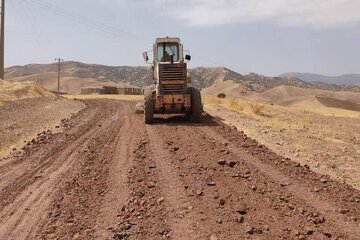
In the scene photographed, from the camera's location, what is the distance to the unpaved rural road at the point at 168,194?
22.6 ft

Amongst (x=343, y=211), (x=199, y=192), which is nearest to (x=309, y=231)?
(x=343, y=211)

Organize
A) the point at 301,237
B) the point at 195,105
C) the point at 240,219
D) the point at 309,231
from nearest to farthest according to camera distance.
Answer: the point at 301,237
the point at 309,231
the point at 240,219
the point at 195,105

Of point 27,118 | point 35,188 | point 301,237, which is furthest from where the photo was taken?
point 27,118

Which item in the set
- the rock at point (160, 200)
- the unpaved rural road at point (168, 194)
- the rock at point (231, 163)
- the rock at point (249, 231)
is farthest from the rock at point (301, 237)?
the rock at point (231, 163)

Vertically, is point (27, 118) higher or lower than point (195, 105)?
lower

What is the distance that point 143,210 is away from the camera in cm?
765

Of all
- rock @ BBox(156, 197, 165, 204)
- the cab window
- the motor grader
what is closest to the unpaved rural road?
rock @ BBox(156, 197, 165, 204)

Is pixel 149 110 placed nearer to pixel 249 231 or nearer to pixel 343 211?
pixel 343 211

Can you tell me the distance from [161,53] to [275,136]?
22.1 ft

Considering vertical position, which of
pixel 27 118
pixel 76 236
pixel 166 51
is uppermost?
pixel 166 51

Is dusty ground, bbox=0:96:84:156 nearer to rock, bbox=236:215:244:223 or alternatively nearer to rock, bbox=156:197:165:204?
rock, bbox=156:197:165:204

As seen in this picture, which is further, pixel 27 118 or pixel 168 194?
pixel 27 118

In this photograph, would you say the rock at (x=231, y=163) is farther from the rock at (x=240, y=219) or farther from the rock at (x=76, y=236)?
the rock at (x=76, y=236)

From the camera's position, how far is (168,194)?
8.55m
